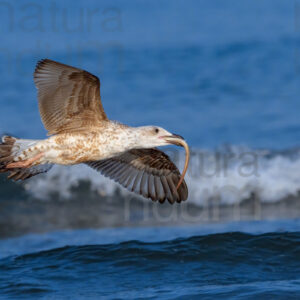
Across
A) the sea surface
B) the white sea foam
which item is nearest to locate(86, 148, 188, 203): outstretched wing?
the sea surface

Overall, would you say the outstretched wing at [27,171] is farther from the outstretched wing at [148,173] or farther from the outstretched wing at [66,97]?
the outstretched wing at [148,173]

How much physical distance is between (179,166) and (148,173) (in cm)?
307

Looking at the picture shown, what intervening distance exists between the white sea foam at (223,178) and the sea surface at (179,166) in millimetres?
26

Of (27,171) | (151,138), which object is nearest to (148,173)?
(151,138)

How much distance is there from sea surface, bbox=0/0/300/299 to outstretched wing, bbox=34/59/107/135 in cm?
135

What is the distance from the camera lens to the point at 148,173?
6512mm

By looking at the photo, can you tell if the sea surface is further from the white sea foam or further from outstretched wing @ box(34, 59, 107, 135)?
outstretched wing @ box(34, 59, 107, 135)

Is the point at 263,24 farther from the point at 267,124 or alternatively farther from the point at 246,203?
the point at 246,203

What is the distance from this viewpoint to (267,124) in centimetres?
1098

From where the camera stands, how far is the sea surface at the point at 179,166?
589cm

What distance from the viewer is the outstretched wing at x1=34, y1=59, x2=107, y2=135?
531cm

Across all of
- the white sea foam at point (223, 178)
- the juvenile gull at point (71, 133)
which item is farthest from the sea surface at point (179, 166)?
the juvenile gull at point (71, 133)

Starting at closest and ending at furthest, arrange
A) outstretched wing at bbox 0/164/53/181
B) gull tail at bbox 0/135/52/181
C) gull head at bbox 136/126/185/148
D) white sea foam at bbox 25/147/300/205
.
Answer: gull head at bbox 136/126/185/148 < gull tail at bbox 0/135/52/181 < outstretched wing at bbox 0/164/53/181 < white sea foam at bbox 25/147/300/205

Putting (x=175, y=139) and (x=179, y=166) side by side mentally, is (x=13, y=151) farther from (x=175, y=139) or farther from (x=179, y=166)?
(x=179, y=166)
